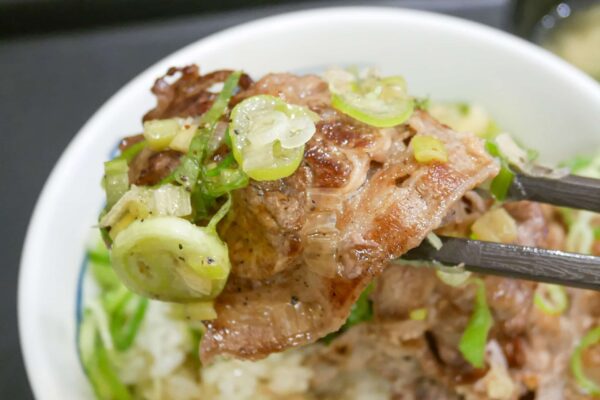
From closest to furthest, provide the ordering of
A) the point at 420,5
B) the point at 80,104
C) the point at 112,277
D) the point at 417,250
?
the point at 417,250, the point at 112,277, the point at 80,104, the point at 420,5

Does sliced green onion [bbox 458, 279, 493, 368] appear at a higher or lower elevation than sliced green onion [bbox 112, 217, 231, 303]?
lower

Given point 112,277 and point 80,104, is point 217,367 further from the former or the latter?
point 80,104

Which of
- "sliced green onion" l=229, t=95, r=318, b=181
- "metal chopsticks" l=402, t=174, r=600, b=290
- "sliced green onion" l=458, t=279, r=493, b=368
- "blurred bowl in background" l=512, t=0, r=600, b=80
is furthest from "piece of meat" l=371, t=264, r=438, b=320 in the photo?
"blurred bowl in background" l=512, t=0, r=600, b=80

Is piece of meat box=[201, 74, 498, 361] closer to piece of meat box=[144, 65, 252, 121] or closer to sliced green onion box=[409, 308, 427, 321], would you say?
piece of meat box=[144, 65, 252, 121]

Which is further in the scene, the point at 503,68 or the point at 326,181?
the point at 503,68

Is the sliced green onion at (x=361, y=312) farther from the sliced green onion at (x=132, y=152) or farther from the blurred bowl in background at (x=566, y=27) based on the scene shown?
the blurred bowl in background at (x=566, y=27)

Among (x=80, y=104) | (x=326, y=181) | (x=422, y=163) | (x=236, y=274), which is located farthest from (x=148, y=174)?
(x=80, y=104)

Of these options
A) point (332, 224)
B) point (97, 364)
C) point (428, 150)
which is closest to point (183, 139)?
point (332, 224)
